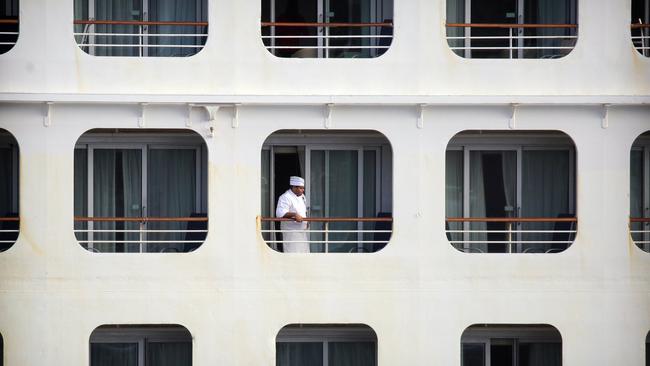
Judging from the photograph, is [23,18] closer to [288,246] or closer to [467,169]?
[288,246]

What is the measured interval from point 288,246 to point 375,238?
1.33m

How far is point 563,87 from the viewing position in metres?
15.0

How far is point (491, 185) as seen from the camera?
16.4m

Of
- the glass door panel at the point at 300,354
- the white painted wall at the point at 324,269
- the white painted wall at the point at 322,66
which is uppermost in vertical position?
the white painted wall at the point at 322,66

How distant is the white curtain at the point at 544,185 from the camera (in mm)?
16484

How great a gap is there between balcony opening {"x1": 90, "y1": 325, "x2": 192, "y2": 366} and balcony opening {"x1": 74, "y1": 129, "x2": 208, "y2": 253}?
111cm

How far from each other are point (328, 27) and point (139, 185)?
10.9 ft

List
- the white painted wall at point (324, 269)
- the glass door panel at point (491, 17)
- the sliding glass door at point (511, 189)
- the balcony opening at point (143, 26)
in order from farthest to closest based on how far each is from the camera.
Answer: the glass door panel at point (491, 17) < the sliding glass door at point (511, 189) < the balcony opening at point (143, 26) < the white painted wall at point (324, 269)

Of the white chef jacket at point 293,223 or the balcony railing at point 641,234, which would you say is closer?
the white chef jacket at point 293,223

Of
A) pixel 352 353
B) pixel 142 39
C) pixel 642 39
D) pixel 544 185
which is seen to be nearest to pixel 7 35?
pixel 142 39

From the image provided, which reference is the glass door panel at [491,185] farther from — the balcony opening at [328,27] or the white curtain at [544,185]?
the balcony opening at [328,27]

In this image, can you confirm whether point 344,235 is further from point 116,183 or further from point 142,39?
point 142,39

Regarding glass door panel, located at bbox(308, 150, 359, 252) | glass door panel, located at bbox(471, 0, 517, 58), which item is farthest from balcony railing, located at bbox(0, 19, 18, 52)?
glass door panel, located at bbox(471, 0, 517, 58)

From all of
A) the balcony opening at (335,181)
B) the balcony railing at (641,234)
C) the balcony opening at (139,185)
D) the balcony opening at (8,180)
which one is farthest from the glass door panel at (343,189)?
the balcony opening at (8,180)
